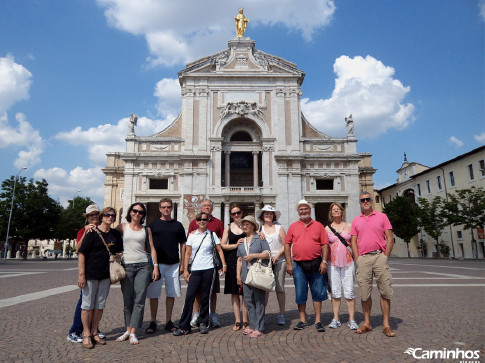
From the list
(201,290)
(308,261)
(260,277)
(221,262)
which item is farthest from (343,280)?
(201,290)

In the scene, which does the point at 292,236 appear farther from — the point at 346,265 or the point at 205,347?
the point at 205,347

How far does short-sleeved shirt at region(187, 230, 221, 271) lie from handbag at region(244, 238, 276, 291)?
2.46ft

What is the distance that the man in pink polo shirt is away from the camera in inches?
224

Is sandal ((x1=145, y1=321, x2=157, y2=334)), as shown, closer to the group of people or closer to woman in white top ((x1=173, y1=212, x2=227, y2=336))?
the group of people

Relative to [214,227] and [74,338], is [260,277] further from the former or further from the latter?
[74,338]

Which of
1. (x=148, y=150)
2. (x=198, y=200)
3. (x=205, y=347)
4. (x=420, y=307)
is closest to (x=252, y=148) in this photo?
(x=198, y=200)

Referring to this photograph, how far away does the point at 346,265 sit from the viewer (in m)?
6.25

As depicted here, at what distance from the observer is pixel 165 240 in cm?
603

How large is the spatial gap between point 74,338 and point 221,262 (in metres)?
2.55

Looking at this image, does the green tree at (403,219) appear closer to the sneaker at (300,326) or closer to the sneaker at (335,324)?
the sneaker at (335,324)

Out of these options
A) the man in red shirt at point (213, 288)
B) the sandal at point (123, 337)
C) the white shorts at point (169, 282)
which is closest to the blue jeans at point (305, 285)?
the man in red shirt at point (213, 288)

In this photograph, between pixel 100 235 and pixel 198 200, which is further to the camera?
pixel 198 200

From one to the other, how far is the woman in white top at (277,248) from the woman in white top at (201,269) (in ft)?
3.09

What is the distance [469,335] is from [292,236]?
309 centimetres
